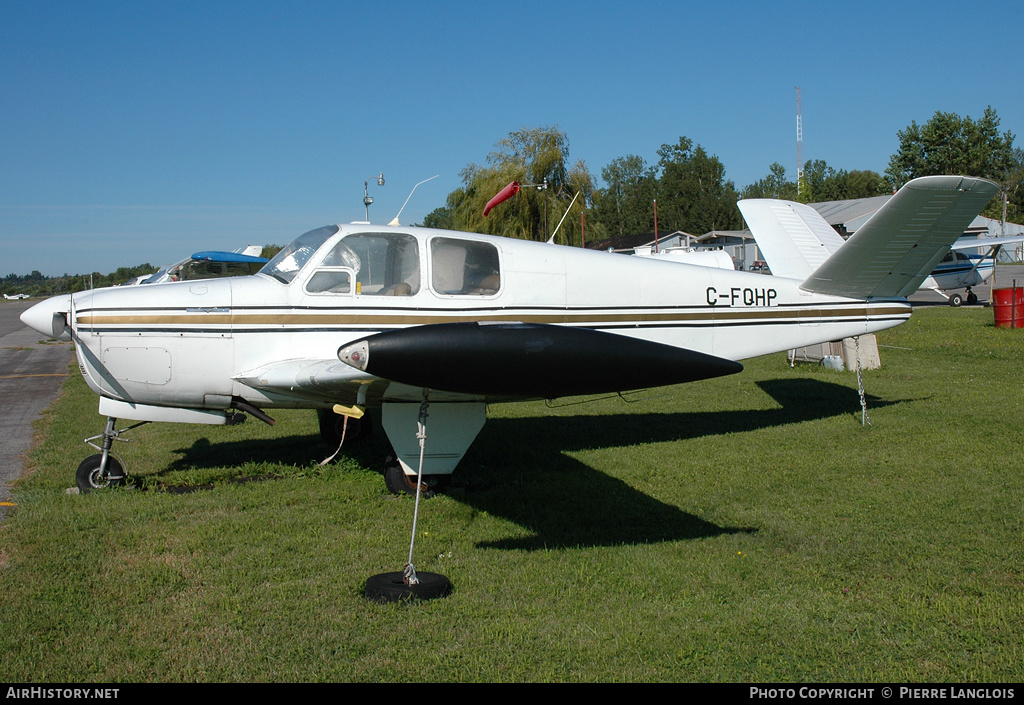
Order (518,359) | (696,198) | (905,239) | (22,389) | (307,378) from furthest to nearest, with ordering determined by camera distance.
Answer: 1. (696,198)
2. (22,389)
3. (905,239)
4. (307,378)
5. (518,359)

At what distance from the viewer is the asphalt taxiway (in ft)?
25.8

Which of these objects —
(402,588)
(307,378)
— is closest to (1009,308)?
(307,378)

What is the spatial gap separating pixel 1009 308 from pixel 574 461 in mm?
15250

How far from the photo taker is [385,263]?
20.8 feet

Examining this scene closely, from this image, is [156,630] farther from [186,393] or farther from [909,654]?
[909,654]

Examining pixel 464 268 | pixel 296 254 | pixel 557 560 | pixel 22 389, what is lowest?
pixel 557 560

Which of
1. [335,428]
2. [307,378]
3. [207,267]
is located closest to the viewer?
[307,378]

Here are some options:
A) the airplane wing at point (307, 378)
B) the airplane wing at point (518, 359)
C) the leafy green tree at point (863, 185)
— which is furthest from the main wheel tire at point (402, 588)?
the leafy green tree at point (863, 185)

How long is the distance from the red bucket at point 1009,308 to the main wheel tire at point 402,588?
18.1m

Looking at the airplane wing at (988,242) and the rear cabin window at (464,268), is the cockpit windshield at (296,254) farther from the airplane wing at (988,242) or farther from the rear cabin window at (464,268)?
the airplane wing at (988,242)

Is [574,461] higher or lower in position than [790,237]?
lower

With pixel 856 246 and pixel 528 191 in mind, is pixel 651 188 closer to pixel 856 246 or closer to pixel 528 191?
pixel 528 191

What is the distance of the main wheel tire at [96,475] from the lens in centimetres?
646

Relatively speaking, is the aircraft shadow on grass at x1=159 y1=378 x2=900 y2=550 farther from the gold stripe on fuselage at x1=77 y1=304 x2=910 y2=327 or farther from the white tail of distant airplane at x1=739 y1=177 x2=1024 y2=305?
the white tail of distant airplane at x1=739 y1=177 x2=1024 y2=305
